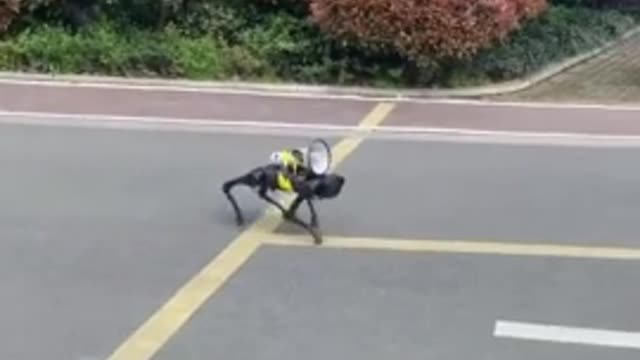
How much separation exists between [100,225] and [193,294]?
1669mm

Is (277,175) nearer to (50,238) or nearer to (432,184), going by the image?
(50,238)

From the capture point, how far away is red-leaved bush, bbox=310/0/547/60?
1445 cm

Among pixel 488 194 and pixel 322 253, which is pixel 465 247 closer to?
pixel 322 253

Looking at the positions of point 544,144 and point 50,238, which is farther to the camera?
point 544,144

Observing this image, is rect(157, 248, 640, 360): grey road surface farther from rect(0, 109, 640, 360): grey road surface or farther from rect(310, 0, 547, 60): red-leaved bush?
rect(310, 0, 547, 60): red-leaved bush

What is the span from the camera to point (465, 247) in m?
8.18

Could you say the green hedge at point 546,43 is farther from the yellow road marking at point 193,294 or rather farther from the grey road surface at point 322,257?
the yellow road marking at point 193,294

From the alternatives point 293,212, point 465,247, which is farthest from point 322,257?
point 465,247

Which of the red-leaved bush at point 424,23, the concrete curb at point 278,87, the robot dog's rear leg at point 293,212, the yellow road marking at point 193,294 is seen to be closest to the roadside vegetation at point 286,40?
the red-leaved bush at point 424,23

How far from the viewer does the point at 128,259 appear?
780cm

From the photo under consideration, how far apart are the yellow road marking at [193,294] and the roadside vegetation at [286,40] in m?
5.95

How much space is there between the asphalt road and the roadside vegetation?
286cm

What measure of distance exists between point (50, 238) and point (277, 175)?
1.35 metres

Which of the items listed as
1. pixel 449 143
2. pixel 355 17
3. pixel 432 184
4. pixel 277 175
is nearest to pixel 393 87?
pixel 355 17
